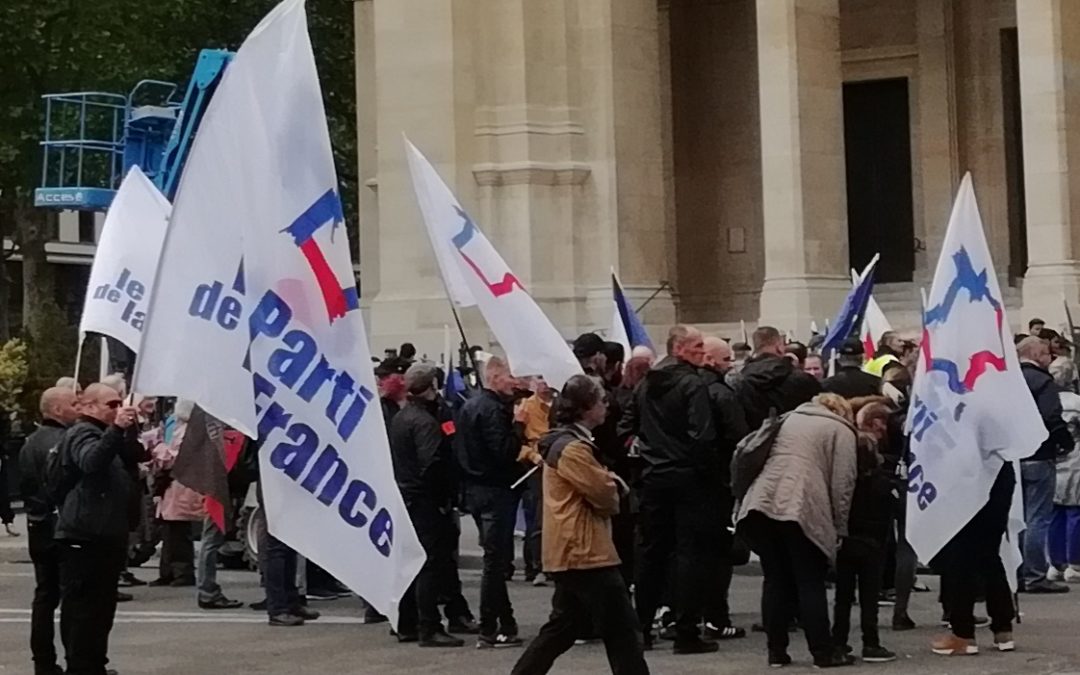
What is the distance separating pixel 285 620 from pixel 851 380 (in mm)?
4141

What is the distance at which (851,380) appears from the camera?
15367mm

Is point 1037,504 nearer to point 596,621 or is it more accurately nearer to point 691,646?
point 691,646

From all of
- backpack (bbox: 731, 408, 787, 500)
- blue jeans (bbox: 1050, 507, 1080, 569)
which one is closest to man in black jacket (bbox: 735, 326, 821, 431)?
backpack (bbox: 731, 408, 787, 500)

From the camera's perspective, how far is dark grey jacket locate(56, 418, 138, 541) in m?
11.9

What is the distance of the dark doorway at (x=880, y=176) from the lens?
97.5 ft

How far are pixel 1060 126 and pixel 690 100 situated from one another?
771cm

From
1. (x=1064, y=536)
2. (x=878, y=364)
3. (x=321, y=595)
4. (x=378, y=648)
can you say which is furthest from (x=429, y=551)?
(x=1064, y=536)

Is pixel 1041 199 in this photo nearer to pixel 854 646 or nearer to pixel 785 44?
pixel 785 44

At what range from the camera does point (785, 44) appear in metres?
26.1

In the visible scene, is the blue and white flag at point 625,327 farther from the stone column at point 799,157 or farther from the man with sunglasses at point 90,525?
the stone column at point 799,157

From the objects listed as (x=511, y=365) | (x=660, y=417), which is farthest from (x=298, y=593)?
(x=660, y=417)

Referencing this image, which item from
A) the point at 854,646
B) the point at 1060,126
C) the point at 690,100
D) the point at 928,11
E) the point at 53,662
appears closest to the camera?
the point at 53,662

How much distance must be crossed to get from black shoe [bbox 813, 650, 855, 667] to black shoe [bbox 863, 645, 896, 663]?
98 mm

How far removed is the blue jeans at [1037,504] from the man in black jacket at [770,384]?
305 centimetres
